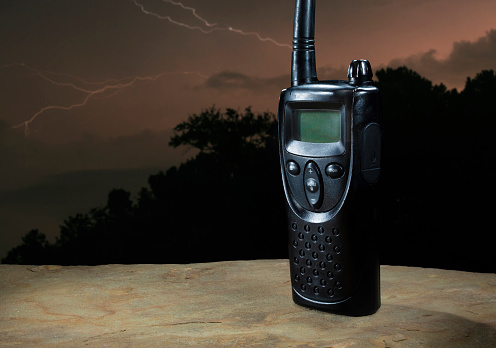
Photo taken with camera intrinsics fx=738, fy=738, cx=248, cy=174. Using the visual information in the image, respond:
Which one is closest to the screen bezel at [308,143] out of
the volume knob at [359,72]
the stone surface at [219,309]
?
the volume knob at [359,72]

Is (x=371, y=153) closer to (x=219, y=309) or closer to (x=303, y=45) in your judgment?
(x=303, y=45)

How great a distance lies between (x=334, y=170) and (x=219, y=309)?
669mm

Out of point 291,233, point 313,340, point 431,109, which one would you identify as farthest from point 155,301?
point 431,109

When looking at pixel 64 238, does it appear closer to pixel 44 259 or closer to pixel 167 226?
pixel 44 259

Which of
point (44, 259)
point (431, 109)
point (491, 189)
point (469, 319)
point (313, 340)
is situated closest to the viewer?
point (313, 340)

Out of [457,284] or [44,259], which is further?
[44,259]

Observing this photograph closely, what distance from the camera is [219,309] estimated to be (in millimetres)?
2729

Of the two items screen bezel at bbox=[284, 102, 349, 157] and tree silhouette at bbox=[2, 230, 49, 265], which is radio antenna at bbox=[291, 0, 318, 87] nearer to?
screen bezel at bbox=[284, 102, 349, 157]

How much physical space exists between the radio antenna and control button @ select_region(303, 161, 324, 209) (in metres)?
0.35

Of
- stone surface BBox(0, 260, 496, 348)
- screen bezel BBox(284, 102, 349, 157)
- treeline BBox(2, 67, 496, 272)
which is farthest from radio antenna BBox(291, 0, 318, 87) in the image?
treeline BBox(2, 67, 496, 272)

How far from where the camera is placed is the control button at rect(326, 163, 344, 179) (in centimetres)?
259

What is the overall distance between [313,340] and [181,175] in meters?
5.54

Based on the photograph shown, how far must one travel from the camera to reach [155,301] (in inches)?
113

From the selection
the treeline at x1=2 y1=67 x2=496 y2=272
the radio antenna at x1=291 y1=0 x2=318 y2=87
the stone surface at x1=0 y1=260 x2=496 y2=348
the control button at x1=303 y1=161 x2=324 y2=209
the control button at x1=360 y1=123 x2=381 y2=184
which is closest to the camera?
the stone surface at x1=0 y1=260 x2=496 y2=348
